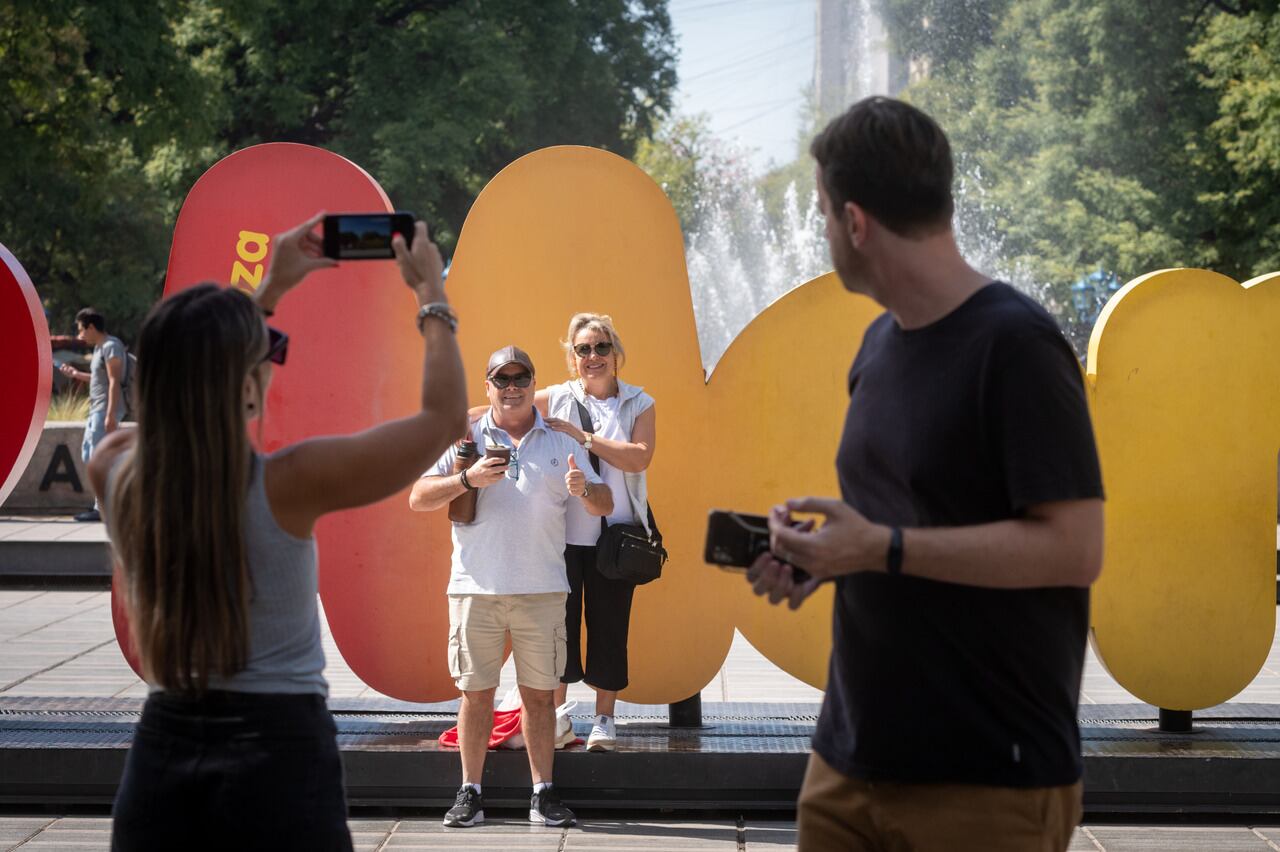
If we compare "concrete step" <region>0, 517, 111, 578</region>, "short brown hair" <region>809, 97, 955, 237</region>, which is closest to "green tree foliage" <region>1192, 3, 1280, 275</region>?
"concrete step" <region>0, 517, 111, 578</region>

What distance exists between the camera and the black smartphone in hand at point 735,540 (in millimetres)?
2271

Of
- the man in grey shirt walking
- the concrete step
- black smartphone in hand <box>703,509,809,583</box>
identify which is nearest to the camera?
black smartphone in hand <box>703,509,809,583</box>

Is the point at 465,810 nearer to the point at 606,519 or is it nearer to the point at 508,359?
the point at 606,519

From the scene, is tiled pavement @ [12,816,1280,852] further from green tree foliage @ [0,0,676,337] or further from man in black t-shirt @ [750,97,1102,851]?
Result: green tree foliage @ [0,0,676,337]

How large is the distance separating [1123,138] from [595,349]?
21610 millimetres

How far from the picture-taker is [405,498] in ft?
19.0

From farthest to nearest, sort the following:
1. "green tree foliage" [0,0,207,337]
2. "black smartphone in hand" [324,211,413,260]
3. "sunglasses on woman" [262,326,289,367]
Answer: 1. "green tree foliage" [0,0,207,337]
2. "black smartphone in hand" [324,211,413,260]
3. "sunglasses on woman" [262,326,289,367]

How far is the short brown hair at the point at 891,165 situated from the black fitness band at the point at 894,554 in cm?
50

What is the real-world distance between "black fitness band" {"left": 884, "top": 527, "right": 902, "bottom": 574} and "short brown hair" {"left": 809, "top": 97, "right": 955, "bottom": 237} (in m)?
0.50

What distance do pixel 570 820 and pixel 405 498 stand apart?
1549 millimetres

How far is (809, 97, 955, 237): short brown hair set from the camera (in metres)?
2.16

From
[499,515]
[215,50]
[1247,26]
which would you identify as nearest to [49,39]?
[215,50]

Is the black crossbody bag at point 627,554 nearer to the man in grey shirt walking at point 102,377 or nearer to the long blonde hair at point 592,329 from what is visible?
the long blonde hair at point 592,329

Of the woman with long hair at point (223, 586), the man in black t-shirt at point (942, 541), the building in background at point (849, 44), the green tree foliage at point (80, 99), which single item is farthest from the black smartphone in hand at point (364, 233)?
the building in background at point (849, 44)
